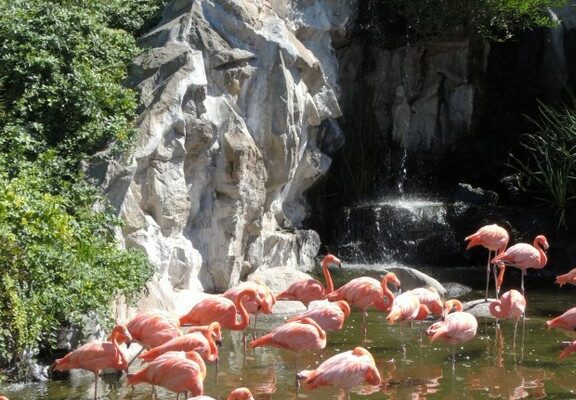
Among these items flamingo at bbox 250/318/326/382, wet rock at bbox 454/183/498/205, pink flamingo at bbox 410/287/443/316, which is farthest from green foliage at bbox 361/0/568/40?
flamingo at bbox 250/318/326/382

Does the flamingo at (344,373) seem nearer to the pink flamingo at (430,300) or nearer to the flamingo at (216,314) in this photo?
the flamingo at (216,314)

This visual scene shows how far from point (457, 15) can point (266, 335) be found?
9047 millimetres

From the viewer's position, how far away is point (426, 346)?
9188mm

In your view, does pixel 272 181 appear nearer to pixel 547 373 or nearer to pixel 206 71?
pixel 206 71

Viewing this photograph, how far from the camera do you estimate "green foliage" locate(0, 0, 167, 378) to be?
24.4 feet

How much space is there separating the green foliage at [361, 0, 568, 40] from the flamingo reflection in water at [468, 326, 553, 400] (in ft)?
25.5

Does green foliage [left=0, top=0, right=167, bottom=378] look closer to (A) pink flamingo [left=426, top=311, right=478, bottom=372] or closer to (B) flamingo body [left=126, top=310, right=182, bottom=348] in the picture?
(B) flamingo body [left=126, top=310, right=182, bottom=348]

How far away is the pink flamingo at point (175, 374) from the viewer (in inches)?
248

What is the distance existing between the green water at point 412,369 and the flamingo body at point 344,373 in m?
0.55

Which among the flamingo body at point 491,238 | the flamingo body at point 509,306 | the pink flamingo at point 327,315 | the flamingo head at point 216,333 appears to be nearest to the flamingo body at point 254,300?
the pink flamingo at point 327,315

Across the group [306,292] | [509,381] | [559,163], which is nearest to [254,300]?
[306,292]

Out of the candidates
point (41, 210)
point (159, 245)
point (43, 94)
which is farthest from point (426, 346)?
point (43, 94)

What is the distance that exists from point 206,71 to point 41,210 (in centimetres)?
401

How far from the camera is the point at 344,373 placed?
6676 mm
